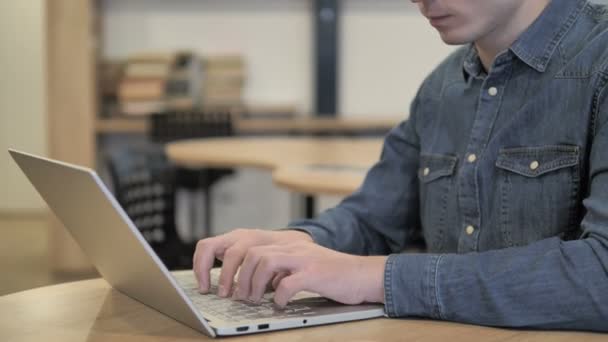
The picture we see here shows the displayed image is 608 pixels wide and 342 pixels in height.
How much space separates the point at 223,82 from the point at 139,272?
4.02 meters

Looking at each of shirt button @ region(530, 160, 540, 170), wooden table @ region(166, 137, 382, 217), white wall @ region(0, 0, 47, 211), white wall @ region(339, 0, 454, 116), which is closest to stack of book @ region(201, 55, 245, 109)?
white wall @ region(339, 0, 454, 116)

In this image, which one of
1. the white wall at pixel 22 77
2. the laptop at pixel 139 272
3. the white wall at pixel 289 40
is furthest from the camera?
the white wall at pixel 289 40

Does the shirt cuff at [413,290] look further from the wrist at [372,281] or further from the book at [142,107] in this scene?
the book at [142,107]

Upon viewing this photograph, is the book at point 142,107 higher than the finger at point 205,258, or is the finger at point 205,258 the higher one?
the finger at point 205,258

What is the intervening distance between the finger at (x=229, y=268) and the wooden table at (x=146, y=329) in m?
0.08

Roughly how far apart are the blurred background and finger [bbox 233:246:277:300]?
3717mm

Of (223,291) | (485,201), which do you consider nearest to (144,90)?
(485,201)

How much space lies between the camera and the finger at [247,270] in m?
1.02

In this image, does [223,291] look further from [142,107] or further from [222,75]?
[222,75]

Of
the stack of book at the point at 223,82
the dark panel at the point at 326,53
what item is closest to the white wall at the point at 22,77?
the stack of book at the point at 223,82

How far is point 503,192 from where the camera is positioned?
1.21 meters

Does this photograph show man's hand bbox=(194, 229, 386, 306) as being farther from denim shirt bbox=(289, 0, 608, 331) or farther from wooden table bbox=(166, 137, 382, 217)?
wooden table bbox=(166, 137, 382, 217)

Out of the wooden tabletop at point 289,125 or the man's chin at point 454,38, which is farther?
the wooden tabletop at point 289,125

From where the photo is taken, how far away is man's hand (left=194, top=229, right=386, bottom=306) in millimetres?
1001
